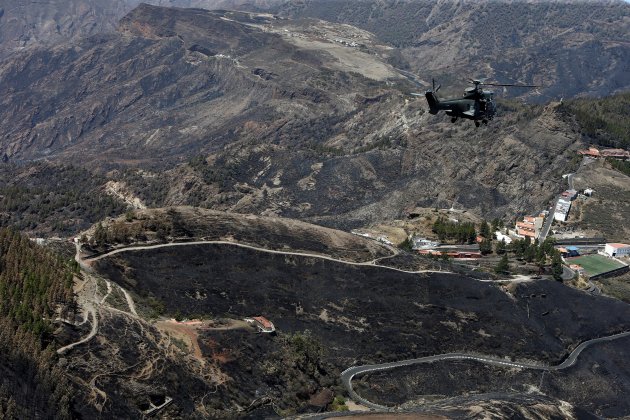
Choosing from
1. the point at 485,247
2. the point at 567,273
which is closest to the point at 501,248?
the point at 485,247

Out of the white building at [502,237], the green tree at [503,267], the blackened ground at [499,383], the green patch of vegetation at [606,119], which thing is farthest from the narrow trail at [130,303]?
the green patch of vegetation at [606,119]

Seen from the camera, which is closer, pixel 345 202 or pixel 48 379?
pixel 48 379

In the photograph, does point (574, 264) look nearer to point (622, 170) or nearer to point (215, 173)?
point (622, 170)

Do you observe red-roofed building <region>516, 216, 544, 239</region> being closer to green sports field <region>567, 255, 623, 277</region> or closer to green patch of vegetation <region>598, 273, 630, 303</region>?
green sports field <region>567, 255, 623, 277</region>

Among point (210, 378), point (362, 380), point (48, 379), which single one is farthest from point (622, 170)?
point (48, 379)

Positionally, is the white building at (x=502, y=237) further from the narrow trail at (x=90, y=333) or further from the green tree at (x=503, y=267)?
the narrow trail at (x=90, y=333)

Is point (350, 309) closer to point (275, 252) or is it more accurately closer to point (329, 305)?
point (329, 305)
